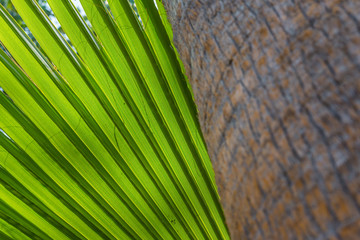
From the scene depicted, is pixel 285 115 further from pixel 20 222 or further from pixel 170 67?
pixel 20 222

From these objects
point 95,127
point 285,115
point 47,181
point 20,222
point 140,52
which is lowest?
point 20,222

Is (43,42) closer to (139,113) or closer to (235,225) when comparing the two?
(139,113)

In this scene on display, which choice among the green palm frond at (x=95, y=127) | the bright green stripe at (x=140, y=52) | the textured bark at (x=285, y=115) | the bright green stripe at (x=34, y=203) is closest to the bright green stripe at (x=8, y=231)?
the green palm frond at (x=95, y=127)

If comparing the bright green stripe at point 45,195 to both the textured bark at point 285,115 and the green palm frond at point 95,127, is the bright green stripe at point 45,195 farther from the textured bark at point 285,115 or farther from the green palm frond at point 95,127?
the textured bark at point 285,115

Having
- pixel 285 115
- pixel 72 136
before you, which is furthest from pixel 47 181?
pixel 285 115

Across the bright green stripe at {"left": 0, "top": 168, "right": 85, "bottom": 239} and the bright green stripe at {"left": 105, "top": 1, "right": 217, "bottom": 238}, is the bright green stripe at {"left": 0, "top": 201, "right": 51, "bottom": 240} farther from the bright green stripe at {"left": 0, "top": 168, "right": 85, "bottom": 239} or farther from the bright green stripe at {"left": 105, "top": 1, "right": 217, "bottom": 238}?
the bright green stripe at {"left": 105, "top": 1, "right": 217, "bottom": 238}

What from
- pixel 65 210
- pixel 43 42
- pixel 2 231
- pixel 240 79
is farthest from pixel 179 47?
pixel 2 231

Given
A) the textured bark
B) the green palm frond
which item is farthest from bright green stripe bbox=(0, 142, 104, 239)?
the textured bark
